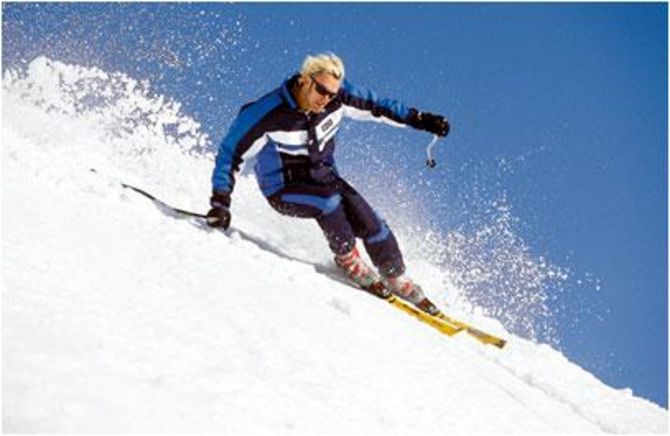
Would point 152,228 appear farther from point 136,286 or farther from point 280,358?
point 280,358

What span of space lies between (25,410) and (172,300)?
5.09ft

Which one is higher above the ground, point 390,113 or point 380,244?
point 390,113

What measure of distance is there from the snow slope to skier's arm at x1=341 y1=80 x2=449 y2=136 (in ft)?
4.60

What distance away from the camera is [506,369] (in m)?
5.82

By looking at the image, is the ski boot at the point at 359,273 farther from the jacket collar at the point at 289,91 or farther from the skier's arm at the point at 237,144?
the jacket collar at the point at 289,91

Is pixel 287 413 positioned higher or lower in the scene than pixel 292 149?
lower

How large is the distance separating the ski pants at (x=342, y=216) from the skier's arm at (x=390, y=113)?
2.10 feet

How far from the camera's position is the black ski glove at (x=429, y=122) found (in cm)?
716

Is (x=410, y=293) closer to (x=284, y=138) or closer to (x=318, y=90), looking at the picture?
(x=284, y=138)

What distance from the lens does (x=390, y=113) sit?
7172 millimetres

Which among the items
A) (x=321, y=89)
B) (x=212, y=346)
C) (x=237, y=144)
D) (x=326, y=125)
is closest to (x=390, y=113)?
(x=326, y=125)

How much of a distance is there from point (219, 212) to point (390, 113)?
181 centimetres

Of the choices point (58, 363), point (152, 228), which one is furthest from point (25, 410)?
point (152, 228)

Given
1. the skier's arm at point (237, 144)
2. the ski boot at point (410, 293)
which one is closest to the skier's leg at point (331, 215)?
the ski boot at point (410, 293)
